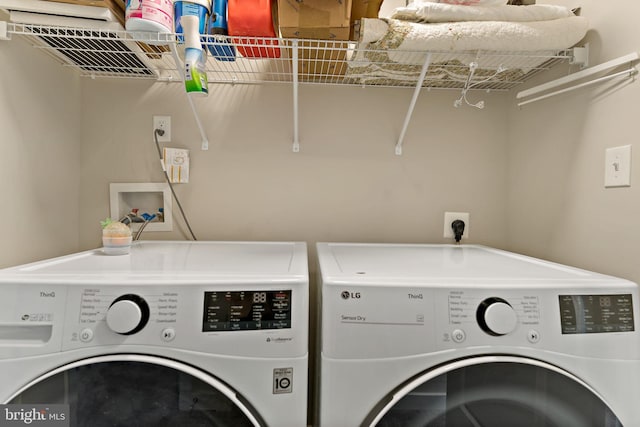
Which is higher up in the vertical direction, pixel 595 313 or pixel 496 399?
pixel 595 313

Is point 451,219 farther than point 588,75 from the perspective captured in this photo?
Yes

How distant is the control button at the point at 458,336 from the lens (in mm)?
684

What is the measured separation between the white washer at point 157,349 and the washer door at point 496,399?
228 millimetres

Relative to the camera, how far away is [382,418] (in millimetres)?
670

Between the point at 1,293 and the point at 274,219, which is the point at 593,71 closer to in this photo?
the point at 274,219

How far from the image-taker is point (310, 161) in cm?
138

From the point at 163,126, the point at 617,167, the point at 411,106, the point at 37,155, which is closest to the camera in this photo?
the point at 617,167

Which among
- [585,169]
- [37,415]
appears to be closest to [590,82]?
[585,169]

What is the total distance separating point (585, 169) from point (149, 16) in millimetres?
1345

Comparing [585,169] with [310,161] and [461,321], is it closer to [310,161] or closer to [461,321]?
[461,321]

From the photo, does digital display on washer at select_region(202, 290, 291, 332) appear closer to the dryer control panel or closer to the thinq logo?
the dryer control panel

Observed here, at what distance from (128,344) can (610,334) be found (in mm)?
1002

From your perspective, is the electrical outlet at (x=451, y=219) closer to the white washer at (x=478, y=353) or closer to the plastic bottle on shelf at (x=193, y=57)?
the white washer at (x=478, y=353)

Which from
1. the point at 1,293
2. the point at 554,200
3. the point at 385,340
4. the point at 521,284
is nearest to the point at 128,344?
the point at 1,293
